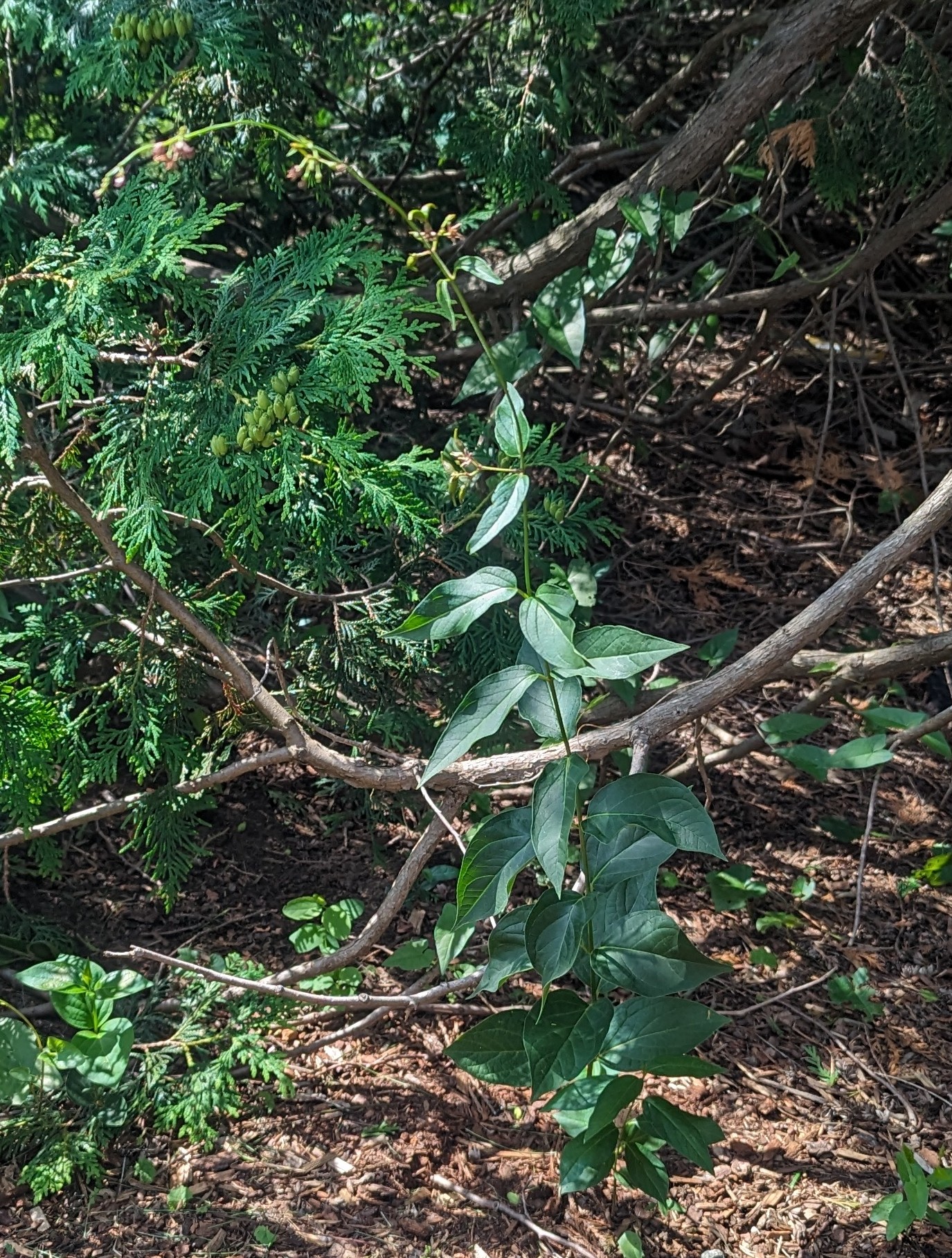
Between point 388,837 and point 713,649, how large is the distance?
1.03 m

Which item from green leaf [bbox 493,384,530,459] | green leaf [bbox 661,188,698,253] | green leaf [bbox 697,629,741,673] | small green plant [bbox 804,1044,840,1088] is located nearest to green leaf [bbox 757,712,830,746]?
green leaf [bbox 697,629,741,673]

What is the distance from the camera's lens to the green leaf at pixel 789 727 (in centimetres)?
262

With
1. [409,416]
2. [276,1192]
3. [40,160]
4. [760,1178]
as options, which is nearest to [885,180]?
[409,416]

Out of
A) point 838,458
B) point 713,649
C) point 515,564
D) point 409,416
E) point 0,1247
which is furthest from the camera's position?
point 838,458

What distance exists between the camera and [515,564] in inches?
101

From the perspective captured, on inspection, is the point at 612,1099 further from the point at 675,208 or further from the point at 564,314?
the point at 675,208

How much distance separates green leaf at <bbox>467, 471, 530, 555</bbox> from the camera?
1.41 metres

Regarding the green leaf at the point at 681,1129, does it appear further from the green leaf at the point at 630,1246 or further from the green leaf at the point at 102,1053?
the green leaf at the point at 102,1053

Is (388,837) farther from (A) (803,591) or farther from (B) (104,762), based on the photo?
(A) (803,591)

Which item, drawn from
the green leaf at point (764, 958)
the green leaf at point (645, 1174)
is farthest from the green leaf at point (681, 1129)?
the green leaf at point (764, 958)

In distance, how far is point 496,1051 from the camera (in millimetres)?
1836

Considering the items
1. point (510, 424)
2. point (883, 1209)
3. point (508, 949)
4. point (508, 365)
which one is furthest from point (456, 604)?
point (883, 1209)

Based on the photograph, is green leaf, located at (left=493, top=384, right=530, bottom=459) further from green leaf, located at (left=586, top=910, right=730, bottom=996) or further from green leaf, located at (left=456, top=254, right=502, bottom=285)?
green leaf, located at (left=586, top=910, right=730, bottom=996)

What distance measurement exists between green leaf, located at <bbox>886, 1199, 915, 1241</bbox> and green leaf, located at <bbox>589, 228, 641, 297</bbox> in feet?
6.40
